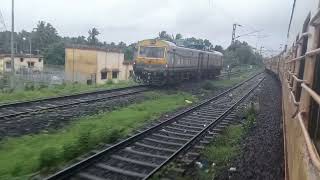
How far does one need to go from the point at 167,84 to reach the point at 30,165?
61.8 ft

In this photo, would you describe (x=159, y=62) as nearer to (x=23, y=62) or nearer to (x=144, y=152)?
A: (x=144, y=152)

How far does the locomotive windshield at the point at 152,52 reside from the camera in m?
23.9

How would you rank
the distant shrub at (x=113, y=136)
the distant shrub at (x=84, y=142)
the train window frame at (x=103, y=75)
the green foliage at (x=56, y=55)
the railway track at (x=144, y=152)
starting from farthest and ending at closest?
the green foliage at (x=56, y=55) < the train window frame at (x=103, y=75) < the distant shrub at (x=113, y=136) < the distant shrub at (x=84, y=142) < the railway track at (x=144, y=152)

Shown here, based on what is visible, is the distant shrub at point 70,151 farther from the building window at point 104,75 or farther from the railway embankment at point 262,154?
the building window at point 104,75

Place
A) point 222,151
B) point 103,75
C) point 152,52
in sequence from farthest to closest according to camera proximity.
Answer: point 103,75 < point 152,52 < point 222,151

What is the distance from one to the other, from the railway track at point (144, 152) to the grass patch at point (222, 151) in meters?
0.53

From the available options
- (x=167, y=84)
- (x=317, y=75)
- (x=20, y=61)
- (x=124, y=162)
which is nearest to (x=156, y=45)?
(x=167, y=84)

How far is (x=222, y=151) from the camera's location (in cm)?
945

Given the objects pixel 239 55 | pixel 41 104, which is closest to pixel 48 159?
pixel 41 104

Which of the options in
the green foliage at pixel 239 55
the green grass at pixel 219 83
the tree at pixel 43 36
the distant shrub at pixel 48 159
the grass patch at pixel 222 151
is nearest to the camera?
the distant shrub at pixel 48 159

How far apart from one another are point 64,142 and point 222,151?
3633 millimetres

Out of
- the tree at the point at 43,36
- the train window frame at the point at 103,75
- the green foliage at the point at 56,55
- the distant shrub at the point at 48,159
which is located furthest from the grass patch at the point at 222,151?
the tree at the point at 43,36

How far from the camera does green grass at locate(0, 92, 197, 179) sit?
748cm

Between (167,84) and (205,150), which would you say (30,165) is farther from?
(167,84)
